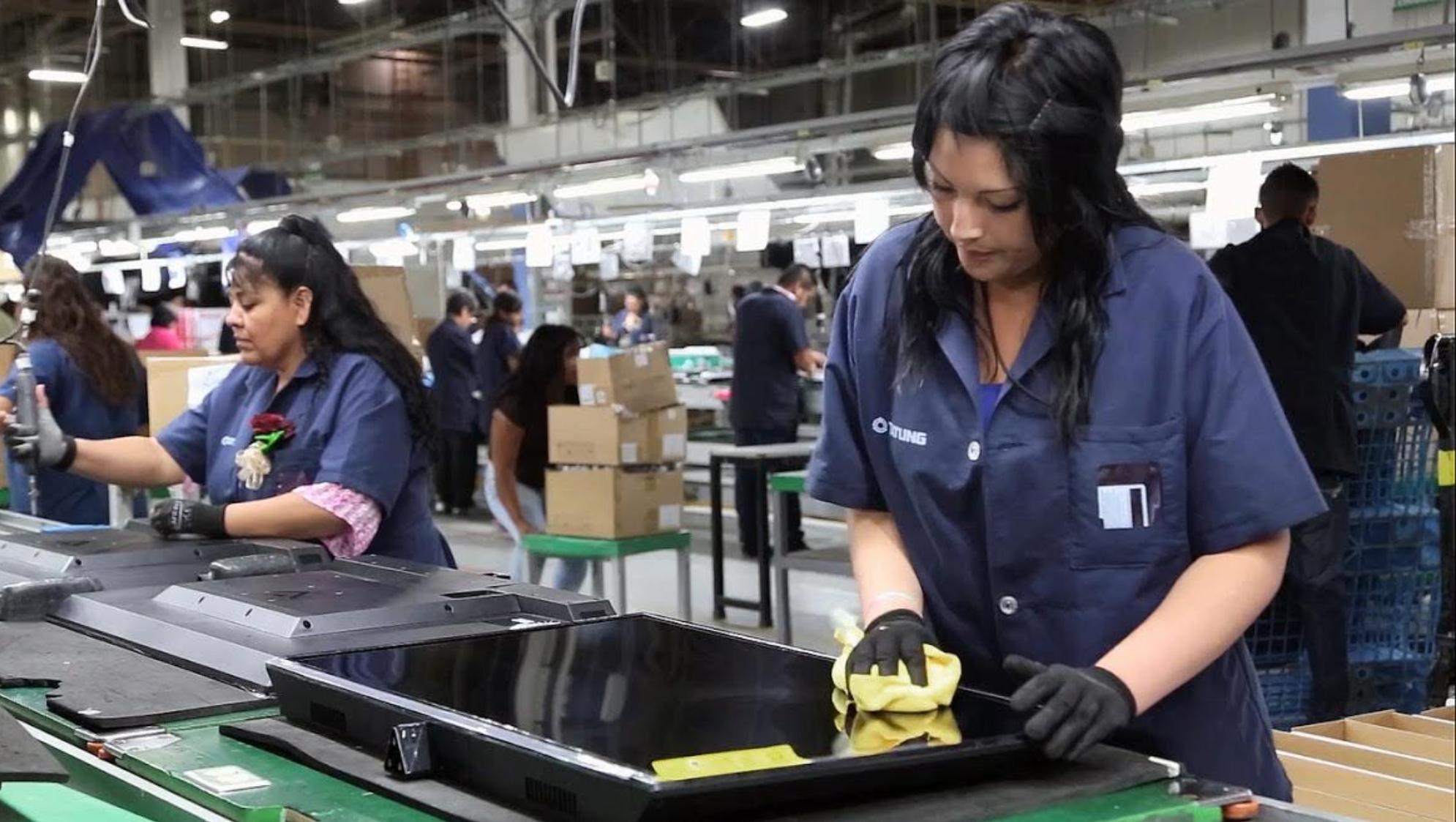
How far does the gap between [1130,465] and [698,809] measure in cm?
58

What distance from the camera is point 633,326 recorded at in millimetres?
12109

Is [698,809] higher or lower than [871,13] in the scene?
lower

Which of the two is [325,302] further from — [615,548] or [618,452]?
[618,452]

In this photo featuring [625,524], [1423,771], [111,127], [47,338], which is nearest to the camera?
[1423,771]

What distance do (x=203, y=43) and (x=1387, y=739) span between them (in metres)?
8.41

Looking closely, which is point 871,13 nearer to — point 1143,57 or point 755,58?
point 755,58

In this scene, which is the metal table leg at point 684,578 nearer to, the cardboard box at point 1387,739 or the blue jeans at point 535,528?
the blue jeans at point 535,528

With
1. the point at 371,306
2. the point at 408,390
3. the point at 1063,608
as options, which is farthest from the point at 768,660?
the point at 371,306

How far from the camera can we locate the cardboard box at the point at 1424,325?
4883mm

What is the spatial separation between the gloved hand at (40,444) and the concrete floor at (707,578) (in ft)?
10.9

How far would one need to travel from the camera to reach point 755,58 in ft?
31.1

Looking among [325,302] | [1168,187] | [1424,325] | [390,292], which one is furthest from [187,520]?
[1168,187]

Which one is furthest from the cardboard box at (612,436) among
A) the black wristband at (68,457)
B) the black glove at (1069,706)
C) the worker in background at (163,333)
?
the black glove at (1069,706)

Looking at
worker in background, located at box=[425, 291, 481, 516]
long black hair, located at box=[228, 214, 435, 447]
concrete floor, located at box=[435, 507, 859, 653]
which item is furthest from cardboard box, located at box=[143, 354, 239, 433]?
worker in background, located at box=[425, 291, 481, 516]
